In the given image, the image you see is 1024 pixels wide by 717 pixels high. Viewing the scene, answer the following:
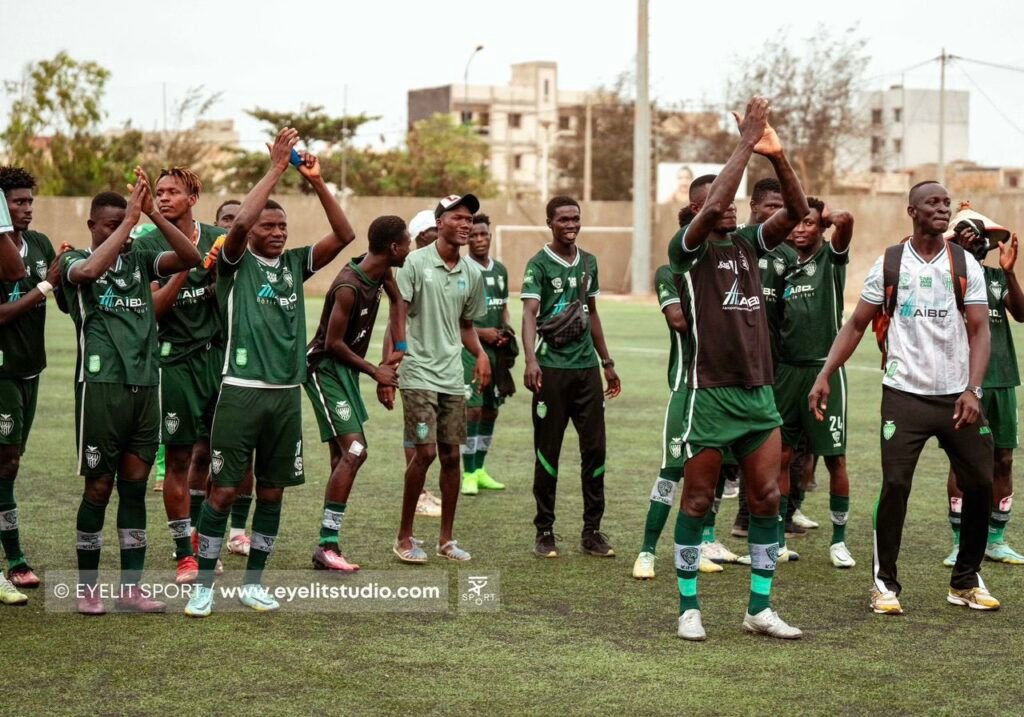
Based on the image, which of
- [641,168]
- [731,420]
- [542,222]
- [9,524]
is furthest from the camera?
[542,222]

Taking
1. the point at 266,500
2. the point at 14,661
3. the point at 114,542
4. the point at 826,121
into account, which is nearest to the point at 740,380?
the point at 266,500

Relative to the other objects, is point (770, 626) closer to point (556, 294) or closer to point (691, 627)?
point (691, 627)

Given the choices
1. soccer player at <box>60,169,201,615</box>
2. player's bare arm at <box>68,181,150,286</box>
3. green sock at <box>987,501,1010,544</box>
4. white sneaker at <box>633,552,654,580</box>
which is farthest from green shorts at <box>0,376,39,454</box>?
green sock at <box>987,501,1010,544</box>

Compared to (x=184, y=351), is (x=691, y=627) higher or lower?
lower

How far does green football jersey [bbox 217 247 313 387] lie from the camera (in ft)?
24.0

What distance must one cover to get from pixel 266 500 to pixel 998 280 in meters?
4.61

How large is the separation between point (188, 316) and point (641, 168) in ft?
109

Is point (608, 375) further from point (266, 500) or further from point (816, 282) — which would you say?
point (266, 500)

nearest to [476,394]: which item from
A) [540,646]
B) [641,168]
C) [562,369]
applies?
[562,369]

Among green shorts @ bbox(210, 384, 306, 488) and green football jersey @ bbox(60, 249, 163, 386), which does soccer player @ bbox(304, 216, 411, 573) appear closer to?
green shorts @ bbox(210, 384, 306, 488)

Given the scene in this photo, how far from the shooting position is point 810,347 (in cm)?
899

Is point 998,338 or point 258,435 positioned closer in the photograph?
point 258,435

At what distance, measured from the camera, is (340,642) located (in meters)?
6.87

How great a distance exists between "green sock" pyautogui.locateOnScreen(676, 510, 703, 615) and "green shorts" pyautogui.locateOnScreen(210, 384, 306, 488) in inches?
81.4
